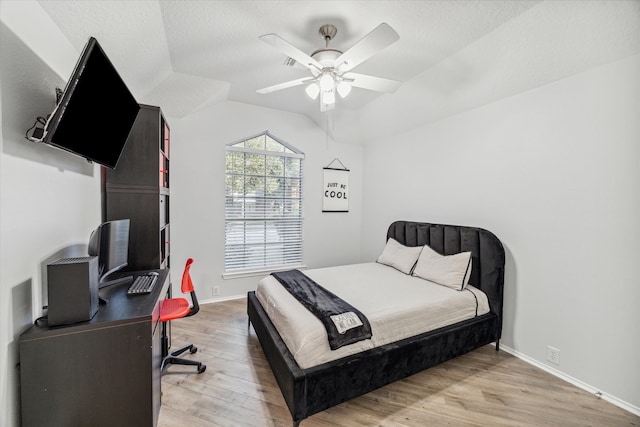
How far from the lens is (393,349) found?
6.33 ft

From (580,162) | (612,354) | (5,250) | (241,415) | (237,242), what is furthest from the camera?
(237,242)

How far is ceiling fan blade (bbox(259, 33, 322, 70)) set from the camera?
163cm

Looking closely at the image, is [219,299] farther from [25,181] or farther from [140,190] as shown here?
[25,181]

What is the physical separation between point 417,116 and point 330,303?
2698 mm

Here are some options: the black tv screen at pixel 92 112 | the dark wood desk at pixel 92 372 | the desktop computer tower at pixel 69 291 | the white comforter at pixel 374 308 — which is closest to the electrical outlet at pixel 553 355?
the white comforter at pixel 374 308

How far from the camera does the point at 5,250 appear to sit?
3.73 ft

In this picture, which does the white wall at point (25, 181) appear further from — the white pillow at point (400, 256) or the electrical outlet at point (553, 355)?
the electrical outlet at point (553, 355)

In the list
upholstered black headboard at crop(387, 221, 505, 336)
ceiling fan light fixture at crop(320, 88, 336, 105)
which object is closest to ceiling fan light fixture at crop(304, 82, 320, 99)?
ceiling fan light fixture at crop(320, 88, 336, 105)

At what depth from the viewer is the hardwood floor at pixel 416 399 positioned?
5.72 feet

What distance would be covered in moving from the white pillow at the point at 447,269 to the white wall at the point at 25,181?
3.09 meters

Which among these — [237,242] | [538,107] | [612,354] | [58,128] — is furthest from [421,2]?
[237,242]

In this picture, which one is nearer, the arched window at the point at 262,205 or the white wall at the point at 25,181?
the white wall at the point at 25,181

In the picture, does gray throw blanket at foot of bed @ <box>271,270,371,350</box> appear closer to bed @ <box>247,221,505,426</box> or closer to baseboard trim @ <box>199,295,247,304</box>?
bed @ <box>247,221,505,426</box>

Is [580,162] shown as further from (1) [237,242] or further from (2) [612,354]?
(1) [237,242]
